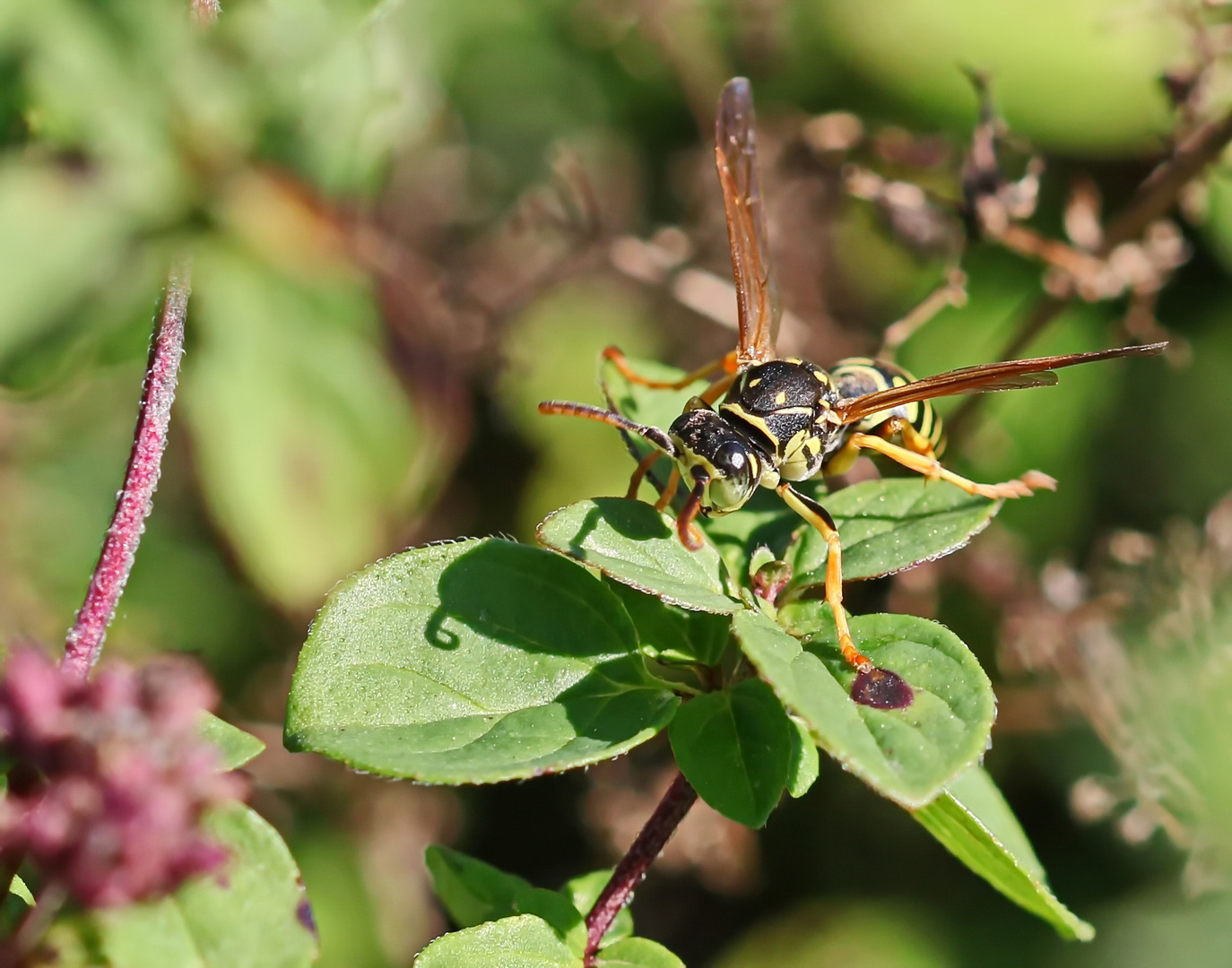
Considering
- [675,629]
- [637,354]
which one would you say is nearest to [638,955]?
[675,629]

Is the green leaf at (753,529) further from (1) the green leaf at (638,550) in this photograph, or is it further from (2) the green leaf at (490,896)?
(2) the green leaf at (490,896)

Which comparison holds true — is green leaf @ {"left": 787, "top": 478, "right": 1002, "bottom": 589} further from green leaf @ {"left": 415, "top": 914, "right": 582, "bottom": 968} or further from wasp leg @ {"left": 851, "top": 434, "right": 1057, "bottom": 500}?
green leaf @ {"left": 415, "top": 914, "right": 582, "bottom": 968}

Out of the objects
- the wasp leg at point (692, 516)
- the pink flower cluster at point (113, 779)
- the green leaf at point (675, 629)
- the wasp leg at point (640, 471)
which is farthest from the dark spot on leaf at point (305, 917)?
the wasp leg at point (640, 471)

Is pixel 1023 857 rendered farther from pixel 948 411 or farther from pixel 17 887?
pixel 17 887

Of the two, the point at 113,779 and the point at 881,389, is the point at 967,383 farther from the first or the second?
the point at 113,779

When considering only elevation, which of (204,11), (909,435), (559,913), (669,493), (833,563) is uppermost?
(204,11)

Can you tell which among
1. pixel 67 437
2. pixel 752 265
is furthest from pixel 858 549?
pixel 67 437
